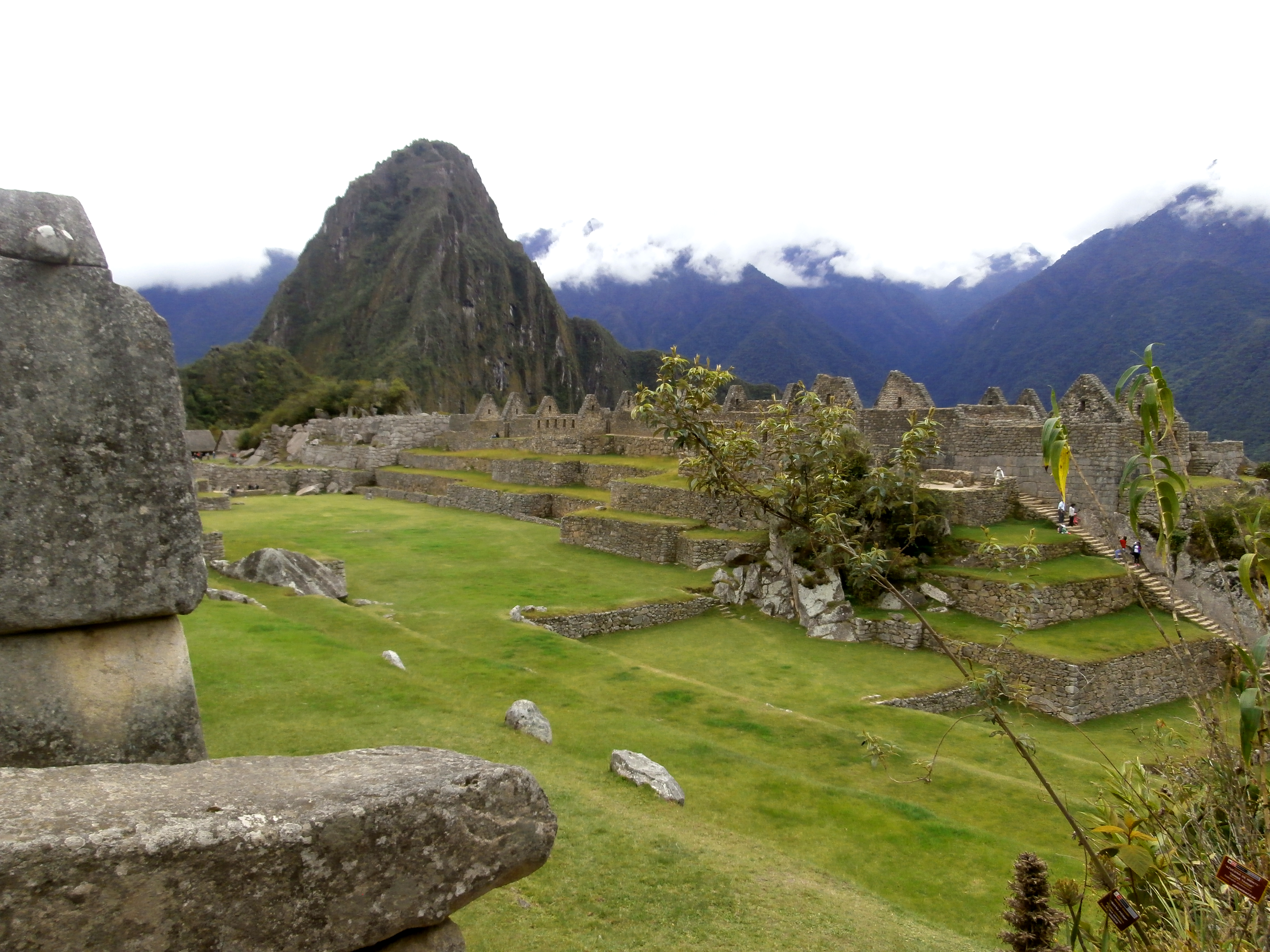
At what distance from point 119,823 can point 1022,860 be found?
395 centimetres

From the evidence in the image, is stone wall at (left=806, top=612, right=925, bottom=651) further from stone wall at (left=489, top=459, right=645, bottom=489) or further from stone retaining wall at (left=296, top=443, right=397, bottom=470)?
stone retaining wall at (left=296, top=443, right=397, bottom=470)

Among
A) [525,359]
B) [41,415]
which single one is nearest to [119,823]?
[41,415]

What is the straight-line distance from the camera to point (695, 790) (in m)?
6.92

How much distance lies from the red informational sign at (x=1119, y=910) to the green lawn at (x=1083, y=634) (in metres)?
8.64

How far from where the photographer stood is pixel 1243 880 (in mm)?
2576

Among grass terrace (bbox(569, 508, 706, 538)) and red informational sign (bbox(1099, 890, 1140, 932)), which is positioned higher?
red informational sign (bbox(1099, 890, 1140, 932))

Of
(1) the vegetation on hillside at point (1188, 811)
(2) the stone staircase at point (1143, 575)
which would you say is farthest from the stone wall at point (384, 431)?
(1) the vegetation on hillside at point (1188, 811)

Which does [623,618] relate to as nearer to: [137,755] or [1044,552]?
[1044,552]

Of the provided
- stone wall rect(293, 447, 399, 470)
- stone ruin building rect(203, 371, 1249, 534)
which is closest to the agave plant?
stone ruin building rect(203, 371, 1249, 534)

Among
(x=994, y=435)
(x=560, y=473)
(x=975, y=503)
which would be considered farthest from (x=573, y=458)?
(x=975, y=503)

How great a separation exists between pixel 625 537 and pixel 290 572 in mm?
8825

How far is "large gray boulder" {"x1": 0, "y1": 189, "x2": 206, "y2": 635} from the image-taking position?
2.41 meters

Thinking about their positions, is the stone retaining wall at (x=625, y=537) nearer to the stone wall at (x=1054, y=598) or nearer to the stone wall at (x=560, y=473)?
the stone wall at (x=560, y=473)

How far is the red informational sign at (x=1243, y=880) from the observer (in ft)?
8.30
